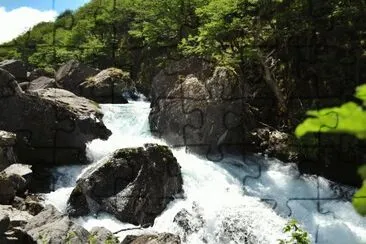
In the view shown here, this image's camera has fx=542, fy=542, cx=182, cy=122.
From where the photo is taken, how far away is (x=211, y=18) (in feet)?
42.9

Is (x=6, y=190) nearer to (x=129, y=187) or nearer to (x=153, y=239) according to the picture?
(x=129, y=187)

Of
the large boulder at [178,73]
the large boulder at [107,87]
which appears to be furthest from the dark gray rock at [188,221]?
the large boulder at [107,87]

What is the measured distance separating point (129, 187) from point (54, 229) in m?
3.04

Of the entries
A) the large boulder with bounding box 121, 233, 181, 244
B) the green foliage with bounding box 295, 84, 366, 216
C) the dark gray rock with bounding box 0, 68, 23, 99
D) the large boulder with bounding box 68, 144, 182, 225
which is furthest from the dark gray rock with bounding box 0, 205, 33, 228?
the green foliage with bounding box 295, 84, 366, 216

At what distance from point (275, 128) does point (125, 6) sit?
640 inches

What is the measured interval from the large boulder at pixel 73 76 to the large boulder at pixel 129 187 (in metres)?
9.53

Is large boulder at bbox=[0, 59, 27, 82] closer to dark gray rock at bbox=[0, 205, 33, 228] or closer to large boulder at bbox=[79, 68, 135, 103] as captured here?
large boulder at bbox=[79, 68, 135, 103]

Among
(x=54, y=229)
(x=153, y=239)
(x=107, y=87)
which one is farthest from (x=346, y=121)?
(x=107, y=87)

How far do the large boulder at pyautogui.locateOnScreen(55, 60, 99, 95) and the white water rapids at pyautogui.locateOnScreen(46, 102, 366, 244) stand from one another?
6.43 meters

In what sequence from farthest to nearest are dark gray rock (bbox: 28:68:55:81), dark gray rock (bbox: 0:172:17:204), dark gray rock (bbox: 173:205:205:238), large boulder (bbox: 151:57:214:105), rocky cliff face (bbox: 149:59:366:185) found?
dark gray rock (bbox: 28:68:55:81), large boulder (bbox: 151:57:214:105), rocky cliff face (bbox: 149:59:366:185), dark gray rock (bbox: 173:205:205:238), dark gray rock (bbox: 0:172:17:204)

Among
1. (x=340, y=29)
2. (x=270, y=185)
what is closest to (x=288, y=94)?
(x=340, y=29)

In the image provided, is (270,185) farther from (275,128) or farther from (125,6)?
(125,6)

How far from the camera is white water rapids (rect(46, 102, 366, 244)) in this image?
830 centimetres

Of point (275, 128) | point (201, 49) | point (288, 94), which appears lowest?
point (275, 128)
